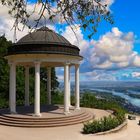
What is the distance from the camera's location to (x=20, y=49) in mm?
26844

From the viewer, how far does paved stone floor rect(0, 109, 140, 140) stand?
21312mm

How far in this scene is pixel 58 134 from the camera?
2228 centimetres

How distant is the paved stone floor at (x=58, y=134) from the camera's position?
21.3 m

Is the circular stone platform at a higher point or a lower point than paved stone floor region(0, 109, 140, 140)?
higher

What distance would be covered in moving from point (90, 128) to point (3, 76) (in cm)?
2753

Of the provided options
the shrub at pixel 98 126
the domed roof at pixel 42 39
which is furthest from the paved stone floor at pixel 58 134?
the domed roof at pixel 42 39

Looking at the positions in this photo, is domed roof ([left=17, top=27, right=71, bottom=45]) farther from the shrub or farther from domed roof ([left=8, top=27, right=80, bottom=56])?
the shrub

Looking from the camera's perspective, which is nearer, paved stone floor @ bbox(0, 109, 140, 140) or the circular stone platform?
paved stone floor @ bbox(0, 109, 140, 140)

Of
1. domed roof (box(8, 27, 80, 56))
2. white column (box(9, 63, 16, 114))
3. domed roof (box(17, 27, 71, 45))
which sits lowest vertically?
white column (box(9, 63, 16, 114))

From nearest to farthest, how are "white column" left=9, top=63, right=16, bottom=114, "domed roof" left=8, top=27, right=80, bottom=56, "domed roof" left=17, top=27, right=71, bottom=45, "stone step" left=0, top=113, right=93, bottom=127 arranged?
"stone step" left=0, top=113, right=93, bottom=127 → "domed roof" left=8, top=27, right=80, bottom=56 → "domed roof" left=17, top=27, right=71, bottom=45 → "white column" left=9, top=63, right=16, bottom=114

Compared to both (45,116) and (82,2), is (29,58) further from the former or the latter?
(82,2)

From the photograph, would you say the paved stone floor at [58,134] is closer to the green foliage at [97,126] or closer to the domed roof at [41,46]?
the green foliage at [97,126]

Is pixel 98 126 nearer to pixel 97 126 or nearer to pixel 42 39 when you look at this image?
pixel 97 126

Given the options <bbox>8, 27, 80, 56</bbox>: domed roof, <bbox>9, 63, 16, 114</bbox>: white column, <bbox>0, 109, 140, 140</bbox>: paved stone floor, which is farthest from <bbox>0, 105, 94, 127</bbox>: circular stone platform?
<bbox>8, 27, 80, 56</bbox>: domed roof
